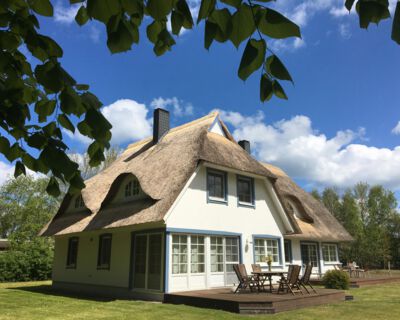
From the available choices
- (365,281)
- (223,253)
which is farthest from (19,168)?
(365,281)

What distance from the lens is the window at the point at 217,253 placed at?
14562mm

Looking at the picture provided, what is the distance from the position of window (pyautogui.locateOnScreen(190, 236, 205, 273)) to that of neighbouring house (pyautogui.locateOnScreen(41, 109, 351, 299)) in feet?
0.12

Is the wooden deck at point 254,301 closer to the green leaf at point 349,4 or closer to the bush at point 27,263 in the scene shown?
the green leaf at point 349,4

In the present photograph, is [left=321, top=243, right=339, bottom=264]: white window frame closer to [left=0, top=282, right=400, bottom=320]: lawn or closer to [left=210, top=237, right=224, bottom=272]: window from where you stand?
[left=0, top=282, right=400, bottom=320]: lawn

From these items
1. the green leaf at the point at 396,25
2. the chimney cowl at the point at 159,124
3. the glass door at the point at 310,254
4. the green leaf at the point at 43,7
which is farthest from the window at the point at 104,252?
the green leaf at the point at 396,25

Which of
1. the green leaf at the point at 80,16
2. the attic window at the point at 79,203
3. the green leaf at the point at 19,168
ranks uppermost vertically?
the attic window at the point at 79,203

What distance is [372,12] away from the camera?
4.93 ft

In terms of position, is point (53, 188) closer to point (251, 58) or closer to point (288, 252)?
point (251, 58)

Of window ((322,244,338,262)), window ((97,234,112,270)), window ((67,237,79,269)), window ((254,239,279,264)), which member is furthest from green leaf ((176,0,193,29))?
window ((322,244,338,262))

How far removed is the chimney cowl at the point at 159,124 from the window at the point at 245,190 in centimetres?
548

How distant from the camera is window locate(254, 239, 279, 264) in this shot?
1675cm

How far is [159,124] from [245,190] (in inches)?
246

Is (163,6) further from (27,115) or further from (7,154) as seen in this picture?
(7,154)

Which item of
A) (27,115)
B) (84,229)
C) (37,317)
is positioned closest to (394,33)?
(27,115)
